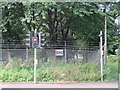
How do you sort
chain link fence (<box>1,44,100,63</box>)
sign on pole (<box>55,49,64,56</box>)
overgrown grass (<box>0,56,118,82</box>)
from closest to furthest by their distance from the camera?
overgrown grass (<box>0,56,118,82</box>) < chain link fence (<box>1,44,100,63</box>) < sign on pole (<box>55,49,64,56</box>)

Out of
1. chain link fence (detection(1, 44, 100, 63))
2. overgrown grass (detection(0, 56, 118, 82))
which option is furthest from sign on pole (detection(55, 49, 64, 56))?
overgrown grass (detection(0, 56, 118, 82))

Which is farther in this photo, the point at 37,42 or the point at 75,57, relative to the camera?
the point at 75,57

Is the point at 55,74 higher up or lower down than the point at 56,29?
lower down

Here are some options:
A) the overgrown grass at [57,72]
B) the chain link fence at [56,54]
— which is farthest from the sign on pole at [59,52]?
the overgrown grass at [57,72]

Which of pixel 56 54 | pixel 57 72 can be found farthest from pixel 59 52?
pixel 57 72

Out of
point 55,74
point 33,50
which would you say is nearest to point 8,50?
point 33,50

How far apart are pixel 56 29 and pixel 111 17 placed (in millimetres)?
2033

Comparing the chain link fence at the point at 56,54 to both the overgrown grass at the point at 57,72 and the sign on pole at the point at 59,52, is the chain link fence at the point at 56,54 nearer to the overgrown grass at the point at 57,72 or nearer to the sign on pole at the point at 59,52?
the sign on pole at the point at 59,52

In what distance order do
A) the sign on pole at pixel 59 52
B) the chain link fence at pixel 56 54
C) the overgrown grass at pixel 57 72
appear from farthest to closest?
the sign on pole at pixel 59 52 < the chain link fence at pixel 56 54 < the overgrown grass at pixel 57 72

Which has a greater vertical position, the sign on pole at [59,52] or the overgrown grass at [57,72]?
the sign on pole at [59,52]

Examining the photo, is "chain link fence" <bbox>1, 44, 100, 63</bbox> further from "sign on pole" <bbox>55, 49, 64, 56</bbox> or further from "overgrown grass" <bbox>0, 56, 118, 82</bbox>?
"overgrown grass" <bbox>0, 56, 118, 82</bbox>

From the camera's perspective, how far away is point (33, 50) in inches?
412

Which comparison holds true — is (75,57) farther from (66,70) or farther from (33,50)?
(33,50)

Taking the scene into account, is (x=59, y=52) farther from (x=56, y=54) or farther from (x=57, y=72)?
(x=57, y=72)
